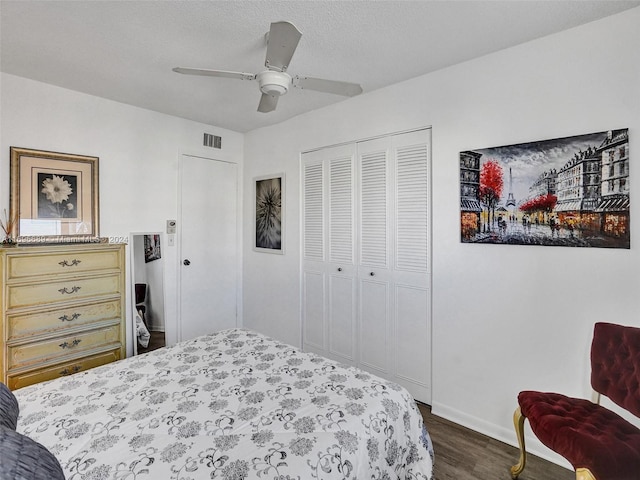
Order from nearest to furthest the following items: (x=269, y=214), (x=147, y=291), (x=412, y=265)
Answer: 1. (x=412, y=265)
2. (x=147, y=291)
3. (x=269, y=214)

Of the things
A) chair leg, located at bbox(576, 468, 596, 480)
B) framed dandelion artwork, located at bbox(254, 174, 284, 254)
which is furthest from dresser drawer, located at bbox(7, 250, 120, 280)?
chair leg, located at bbox(576, 468, 596, 480)

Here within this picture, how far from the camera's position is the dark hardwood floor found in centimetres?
189

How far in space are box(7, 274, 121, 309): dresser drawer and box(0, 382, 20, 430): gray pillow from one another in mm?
2118

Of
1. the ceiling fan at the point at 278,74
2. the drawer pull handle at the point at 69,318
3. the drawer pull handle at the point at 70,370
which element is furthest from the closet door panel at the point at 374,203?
the drawer pull handle at the point at 70,370

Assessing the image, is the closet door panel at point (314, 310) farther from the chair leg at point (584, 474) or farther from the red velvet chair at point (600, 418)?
the chair leg at point (584, 474)

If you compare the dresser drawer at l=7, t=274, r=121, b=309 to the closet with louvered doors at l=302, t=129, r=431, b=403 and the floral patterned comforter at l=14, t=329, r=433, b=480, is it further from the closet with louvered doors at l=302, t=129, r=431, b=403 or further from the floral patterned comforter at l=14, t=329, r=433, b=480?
the closet with louvered doors at l=302, t=129, r=431, b=403

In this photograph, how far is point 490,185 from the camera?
2.25 meters

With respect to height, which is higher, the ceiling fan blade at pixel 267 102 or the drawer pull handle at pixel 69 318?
the ceiling fan blade at pixel 267 102

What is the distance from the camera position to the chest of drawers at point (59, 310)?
2285 millimetres

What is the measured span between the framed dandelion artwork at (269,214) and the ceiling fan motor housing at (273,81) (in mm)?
1865

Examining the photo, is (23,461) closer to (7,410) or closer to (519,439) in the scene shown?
(7,410)

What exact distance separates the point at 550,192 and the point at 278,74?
5.84 ft

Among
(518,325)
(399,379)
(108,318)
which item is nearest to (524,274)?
(518,325)

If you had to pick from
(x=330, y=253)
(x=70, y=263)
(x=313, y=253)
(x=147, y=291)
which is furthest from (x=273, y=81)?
(x=147, y=291)
